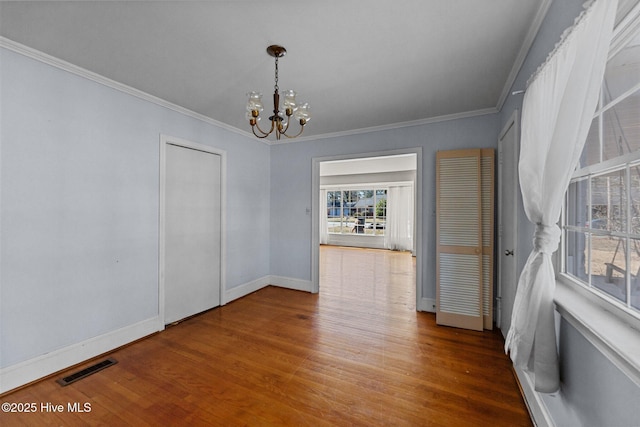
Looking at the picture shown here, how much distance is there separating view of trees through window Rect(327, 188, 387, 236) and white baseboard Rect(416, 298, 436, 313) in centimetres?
541

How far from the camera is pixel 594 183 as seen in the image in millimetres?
1220

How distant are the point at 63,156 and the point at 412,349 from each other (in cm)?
352

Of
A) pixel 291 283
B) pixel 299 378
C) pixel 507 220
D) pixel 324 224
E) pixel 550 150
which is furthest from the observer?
pixel 324 224

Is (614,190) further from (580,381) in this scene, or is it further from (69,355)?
(69,355)

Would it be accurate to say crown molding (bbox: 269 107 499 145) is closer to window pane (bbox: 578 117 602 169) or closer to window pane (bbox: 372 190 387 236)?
window pane (bbox: 578 117 602 169)

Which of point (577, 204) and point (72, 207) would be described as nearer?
point (577, 204)

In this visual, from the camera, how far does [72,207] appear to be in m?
2.19

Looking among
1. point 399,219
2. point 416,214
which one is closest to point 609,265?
point 416,214

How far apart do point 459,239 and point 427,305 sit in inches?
39.6

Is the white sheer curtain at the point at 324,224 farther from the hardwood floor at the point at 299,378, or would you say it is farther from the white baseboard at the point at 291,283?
the hardwood floor at the point at 299,378

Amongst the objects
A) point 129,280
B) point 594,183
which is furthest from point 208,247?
point 594,183

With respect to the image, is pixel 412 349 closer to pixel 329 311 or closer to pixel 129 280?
pixel 329 311

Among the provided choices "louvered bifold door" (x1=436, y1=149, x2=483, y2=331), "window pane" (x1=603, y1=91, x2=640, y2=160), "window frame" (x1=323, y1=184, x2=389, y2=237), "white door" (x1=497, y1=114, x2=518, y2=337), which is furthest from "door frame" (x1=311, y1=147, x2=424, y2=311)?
"window frame" (x1=323, y1=184, x2=389, y2=237)

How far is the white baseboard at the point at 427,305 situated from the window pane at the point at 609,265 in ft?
7.45
